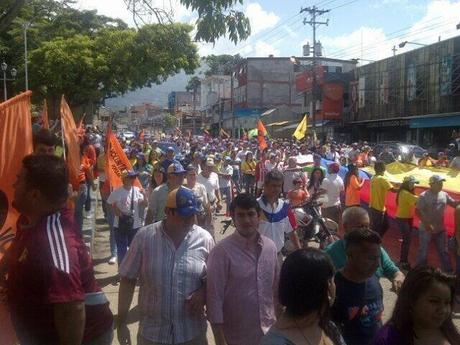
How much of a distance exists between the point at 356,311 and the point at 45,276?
187 cm

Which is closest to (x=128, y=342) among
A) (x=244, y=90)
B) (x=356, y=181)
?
(x=356, y=181)

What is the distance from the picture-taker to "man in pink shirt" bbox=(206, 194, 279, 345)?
10.7 ft

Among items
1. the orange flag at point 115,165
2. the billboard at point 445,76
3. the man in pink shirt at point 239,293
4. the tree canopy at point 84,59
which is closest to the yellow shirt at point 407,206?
the orange flag at point 115,165

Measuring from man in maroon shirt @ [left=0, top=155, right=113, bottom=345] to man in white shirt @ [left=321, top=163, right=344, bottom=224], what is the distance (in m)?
7.53

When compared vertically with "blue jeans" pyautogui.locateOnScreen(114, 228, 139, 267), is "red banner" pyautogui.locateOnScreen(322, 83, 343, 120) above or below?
above

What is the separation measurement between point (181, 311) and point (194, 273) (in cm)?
24

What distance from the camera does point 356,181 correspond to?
978cm

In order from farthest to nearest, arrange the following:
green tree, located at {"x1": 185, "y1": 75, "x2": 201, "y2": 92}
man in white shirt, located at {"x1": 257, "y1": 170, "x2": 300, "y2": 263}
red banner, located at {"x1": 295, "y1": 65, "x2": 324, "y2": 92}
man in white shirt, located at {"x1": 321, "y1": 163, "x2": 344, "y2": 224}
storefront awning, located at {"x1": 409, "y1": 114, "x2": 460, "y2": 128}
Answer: green tree, located at {"x1": 185, "y1": 75, "x2": 201, "y2": 92} < red banner, located at {"x1": 295, "y1": 65, "x2": 324, "y2": 92} < storefront awning, located at {"x1": 409, "y1": 114, "x2": 460, "y2": 128} < man in white shirt, located at {"x1": 321, "y1": 163, "x2": 344, "y2": 224} < man in white shirt, located at {"x1": 257, "y1": 170, "x2": 300, "y2": 263}

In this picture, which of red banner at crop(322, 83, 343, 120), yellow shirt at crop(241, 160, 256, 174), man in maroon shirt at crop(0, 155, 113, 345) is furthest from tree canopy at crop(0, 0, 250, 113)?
red banner at crop(322, 83, 343, 120)

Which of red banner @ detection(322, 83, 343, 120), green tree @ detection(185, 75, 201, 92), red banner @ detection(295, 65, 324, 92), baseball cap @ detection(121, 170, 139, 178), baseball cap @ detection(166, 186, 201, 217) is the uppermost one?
green tree @ detection(185, 75, 201, 92)

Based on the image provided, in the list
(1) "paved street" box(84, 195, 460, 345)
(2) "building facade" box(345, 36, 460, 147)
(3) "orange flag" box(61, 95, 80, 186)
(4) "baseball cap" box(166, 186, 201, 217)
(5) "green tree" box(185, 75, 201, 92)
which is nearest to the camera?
(4) "baseball cap" box(166, 186, 201, 217)

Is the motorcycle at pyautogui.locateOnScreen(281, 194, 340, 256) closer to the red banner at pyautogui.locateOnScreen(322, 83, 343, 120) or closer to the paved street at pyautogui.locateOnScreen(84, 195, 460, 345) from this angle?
the paved street at pyautogui.locateOnScreen(84, 195, 460, 345)

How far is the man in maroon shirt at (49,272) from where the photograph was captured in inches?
85.8

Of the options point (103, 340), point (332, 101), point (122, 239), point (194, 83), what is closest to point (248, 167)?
point (122, 239)
